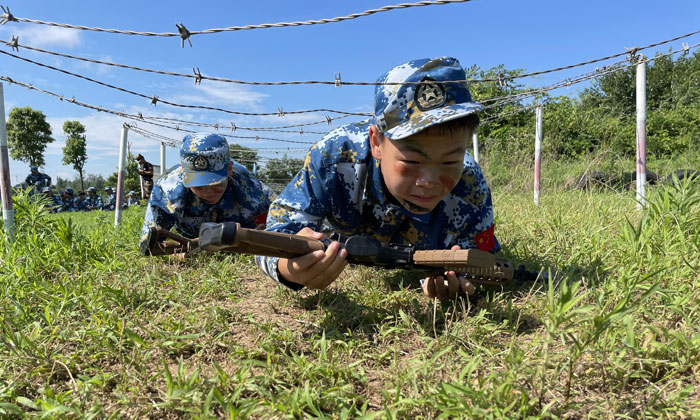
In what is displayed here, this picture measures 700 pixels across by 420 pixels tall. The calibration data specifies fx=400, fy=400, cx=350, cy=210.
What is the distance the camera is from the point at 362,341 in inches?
64.1

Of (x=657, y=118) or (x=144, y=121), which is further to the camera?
(x=657, y=118)

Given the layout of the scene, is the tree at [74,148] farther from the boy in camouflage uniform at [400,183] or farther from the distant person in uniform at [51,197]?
the boy in camouflage uniform at [400,183]

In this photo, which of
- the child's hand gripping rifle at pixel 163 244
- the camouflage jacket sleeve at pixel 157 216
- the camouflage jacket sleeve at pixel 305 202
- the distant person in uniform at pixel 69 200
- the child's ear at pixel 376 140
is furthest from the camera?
the distant person in uniform at pixel 69 200

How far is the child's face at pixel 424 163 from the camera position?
1.55 m

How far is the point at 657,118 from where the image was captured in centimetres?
1393

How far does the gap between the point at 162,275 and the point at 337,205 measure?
1361 millimetres

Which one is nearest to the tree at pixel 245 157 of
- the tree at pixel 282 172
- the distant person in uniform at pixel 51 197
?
the tree at pixel 282 172

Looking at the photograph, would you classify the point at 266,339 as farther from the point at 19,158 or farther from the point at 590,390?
the point at 19,158

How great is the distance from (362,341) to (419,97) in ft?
3.33

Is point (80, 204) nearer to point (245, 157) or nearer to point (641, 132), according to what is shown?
point (245, 157)

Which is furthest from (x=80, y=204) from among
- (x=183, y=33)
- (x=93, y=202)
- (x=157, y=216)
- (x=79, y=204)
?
(x=183, y=33)

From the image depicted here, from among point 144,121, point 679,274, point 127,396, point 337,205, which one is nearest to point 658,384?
point 679,274

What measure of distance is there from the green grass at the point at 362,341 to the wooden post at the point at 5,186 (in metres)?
0.41

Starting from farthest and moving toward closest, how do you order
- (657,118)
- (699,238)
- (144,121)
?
(657,118), (144,121), (699,238)
